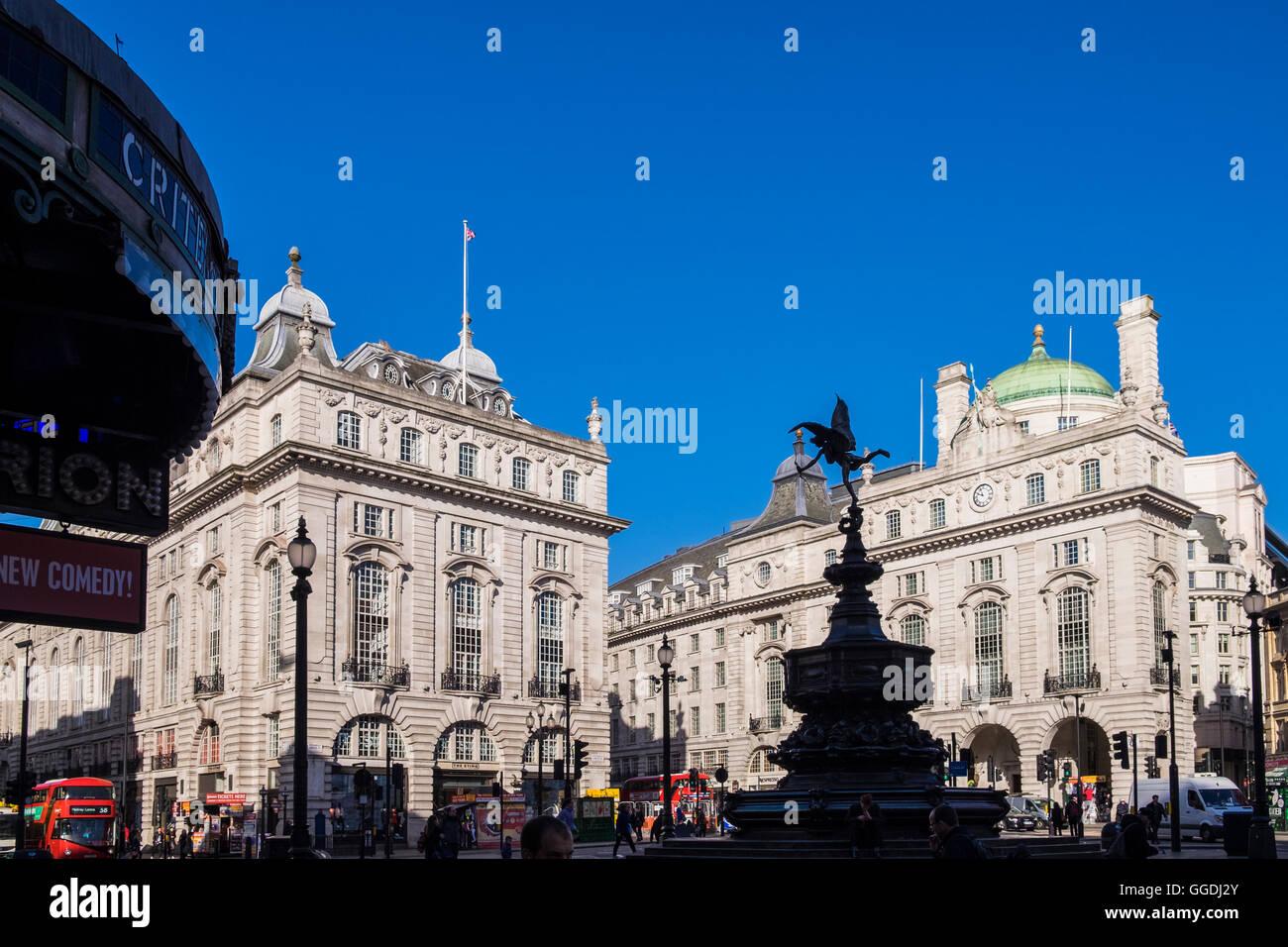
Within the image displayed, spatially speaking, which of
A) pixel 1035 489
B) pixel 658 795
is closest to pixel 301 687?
pixel 658 795

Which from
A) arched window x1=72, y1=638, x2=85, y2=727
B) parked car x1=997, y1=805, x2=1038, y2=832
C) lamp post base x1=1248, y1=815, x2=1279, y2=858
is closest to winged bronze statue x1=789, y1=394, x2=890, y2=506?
lamp post base x1=1248, y1=815, x2=1279, y2=858

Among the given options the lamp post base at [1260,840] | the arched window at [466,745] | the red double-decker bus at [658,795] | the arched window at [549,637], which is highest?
the arched window at [549,637]

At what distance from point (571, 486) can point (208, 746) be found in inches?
897

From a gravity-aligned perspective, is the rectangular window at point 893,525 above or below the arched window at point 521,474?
below

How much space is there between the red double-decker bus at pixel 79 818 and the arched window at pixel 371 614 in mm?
16221

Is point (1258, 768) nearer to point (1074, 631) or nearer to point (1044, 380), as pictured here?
point (1074, 631)

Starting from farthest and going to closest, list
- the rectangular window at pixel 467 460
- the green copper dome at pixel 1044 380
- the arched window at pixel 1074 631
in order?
the green copper dome at pixel 1044 380
the arched window at pixel 1074 631
the rectangular window at pixel 467 460

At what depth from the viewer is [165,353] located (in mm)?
13281

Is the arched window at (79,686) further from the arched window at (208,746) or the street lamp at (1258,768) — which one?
the street lamp at (1258,768)

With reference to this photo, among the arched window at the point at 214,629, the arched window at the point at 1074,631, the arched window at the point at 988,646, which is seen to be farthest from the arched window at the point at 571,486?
the arched window at the point at 1074,631

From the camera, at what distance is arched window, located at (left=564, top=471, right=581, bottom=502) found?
237 feet

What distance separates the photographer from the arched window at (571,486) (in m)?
72.1

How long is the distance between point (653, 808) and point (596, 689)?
7.81 meters

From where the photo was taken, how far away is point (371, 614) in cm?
6212
